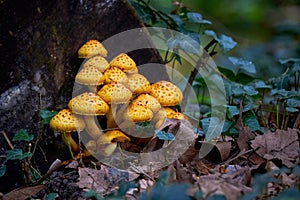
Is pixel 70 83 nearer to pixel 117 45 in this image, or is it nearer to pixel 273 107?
pixel 117 45

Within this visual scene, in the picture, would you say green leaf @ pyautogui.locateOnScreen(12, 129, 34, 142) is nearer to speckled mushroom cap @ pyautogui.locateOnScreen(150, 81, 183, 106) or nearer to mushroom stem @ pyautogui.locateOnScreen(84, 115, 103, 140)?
mushroom stem @ pyautogui.locateOnScreen(84, 115, 103, 140)

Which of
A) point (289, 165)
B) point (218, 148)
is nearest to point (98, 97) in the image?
point (218, 148)

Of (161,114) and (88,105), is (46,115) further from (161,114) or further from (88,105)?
(161,114)

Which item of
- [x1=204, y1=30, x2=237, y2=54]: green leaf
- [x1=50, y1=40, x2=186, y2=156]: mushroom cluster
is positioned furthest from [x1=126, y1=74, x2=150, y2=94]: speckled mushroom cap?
[x1=204, y1=30, x2=237, y2=54]: green leaf

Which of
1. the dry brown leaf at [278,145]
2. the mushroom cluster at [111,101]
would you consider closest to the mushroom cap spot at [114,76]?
the mushroom cluster at [111,101]

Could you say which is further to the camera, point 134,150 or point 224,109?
point 224,109

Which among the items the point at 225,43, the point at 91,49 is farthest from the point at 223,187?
the point at 225,43

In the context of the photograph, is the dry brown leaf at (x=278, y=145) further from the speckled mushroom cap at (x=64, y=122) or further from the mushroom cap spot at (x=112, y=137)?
the speckled mushroom cap at (x=64, y=122)
